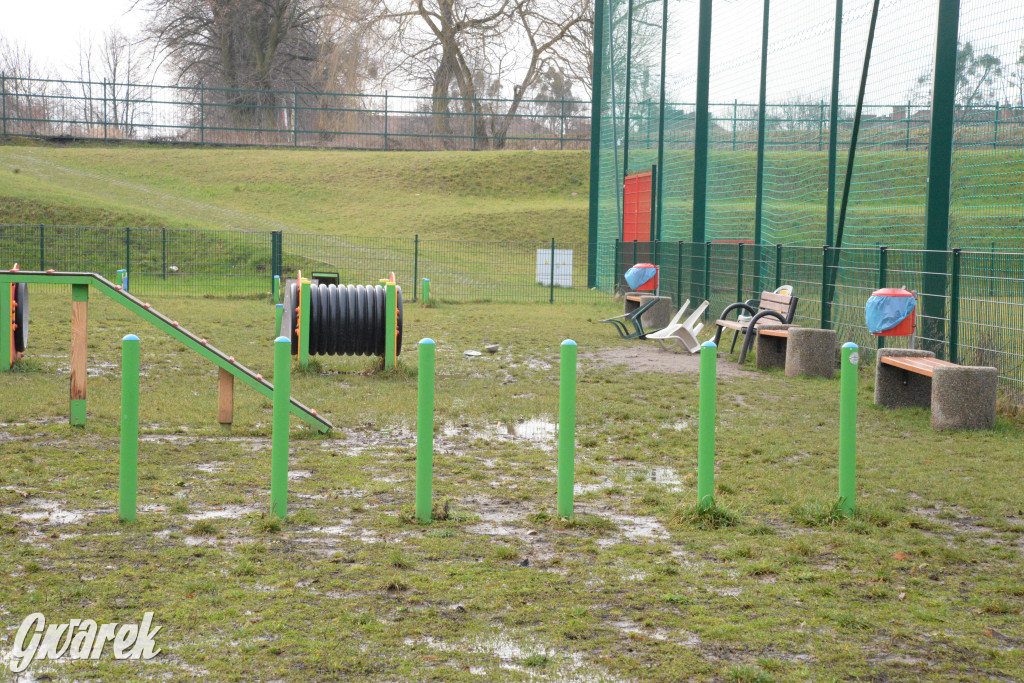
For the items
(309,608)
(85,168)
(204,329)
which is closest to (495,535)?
(309,608)

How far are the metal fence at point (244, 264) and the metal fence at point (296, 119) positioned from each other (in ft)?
60.1

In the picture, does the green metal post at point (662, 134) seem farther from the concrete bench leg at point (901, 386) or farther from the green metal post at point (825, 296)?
the concrete bench leg at point (901, 386)

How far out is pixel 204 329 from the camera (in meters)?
17.5

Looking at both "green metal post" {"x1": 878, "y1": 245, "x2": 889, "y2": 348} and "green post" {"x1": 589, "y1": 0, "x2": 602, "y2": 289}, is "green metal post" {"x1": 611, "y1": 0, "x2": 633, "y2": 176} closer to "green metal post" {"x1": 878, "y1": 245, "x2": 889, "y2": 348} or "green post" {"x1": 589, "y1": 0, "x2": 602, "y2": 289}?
"green post" {"x1": 589, "y1": 0, "x2": 602, "y2": 289}

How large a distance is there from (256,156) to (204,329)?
3030 cm

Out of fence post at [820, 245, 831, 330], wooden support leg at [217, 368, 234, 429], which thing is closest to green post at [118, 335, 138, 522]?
wooden support leg at [217, 368, 234, 429]

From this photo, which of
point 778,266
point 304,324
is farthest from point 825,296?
point 304,324

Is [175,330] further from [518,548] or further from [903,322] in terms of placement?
[903,322]

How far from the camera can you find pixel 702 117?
2108cm

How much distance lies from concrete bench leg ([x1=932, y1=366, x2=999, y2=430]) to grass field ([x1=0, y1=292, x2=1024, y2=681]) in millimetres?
269

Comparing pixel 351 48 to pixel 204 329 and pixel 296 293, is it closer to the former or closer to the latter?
pixel 204 329

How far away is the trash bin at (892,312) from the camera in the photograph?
35.7 ft

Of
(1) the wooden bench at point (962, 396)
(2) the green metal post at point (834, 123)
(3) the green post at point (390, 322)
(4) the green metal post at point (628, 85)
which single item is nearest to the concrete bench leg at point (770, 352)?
(2) the green metal post at point (834, 123)

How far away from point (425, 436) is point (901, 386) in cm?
658
